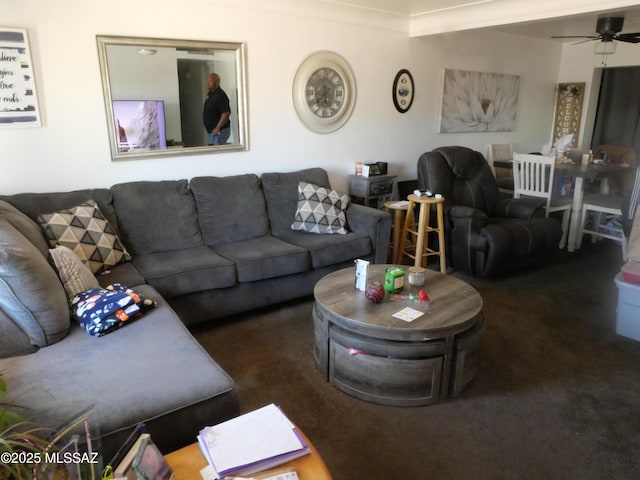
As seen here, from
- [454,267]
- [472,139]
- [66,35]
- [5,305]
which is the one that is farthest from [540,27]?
[5,305]

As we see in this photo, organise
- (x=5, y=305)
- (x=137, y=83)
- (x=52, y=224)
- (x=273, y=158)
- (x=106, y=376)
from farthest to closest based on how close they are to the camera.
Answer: (x=273, y=158), (x=137, y=83), (x=52, y=224), (x=5, y=305), (x=106, y=376)

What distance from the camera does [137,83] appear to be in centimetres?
315

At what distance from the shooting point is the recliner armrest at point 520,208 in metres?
4.17

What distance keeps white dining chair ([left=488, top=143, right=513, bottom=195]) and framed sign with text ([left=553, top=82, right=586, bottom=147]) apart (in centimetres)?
96

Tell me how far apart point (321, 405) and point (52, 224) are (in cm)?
184

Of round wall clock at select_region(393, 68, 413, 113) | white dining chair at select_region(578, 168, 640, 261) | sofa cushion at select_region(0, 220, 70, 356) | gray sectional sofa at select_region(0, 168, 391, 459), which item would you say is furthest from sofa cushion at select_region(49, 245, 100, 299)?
white dining chair at select_region(578, 168, 640, 261)


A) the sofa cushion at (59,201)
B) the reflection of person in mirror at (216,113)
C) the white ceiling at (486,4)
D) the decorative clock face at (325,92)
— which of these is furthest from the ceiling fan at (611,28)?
the sofa cushion at (59,201)

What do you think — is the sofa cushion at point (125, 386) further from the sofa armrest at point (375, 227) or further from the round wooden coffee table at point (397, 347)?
the sofa armrest at point (375, 227)

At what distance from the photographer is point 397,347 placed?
2.15m

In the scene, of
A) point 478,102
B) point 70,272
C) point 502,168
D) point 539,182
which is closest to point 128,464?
point 70,272

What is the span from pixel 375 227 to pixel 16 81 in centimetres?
253

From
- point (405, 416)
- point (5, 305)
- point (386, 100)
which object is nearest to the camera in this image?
point (5, 305)

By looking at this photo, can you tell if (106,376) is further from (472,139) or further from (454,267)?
(472,139)

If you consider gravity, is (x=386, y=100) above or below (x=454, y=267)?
above
